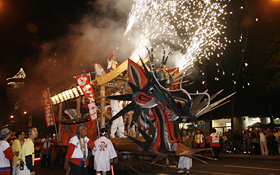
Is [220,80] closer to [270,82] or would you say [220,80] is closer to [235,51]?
[235,51]

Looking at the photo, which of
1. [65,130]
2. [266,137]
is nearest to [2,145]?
[65,130]

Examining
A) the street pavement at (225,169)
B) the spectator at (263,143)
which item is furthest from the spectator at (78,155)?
the spectator at (263,143)

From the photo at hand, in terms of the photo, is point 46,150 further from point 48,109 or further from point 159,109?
point 159,109

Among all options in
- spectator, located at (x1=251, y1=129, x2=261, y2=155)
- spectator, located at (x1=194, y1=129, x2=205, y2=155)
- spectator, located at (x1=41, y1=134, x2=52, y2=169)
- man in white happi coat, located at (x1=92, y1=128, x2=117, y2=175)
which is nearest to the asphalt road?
spectator, located at (x1=41, y1=134, x2=52, y2=169)

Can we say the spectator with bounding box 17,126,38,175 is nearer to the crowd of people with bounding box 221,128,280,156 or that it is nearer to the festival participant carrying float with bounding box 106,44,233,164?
the festival participant carrying float with bounding box 106,44,233,164

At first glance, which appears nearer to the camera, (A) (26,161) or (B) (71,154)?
(A) (26,161)

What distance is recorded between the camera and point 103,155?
20.3 ft

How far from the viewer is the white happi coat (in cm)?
614

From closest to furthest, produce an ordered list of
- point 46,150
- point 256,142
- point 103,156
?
point 103,156 < point 46,150 < point 256,142

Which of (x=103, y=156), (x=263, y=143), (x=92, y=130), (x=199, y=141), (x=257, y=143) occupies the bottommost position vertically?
(x=257, y=143)

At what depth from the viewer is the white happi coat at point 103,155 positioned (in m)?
6.14

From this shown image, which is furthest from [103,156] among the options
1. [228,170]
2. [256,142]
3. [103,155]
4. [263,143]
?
[256,142]

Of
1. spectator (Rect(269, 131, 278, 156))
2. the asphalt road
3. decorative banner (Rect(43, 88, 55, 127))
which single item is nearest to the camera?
the asphalt road

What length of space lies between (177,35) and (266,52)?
10.8 metres
